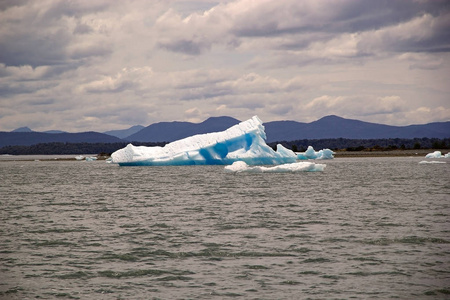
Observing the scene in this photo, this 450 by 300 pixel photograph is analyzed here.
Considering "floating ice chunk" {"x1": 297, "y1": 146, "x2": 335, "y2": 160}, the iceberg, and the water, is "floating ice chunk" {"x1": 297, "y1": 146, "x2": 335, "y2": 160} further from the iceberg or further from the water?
the water

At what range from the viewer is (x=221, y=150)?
157 feet

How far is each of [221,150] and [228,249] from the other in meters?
35.8

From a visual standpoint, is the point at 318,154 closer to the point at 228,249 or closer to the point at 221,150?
the point at 221,150

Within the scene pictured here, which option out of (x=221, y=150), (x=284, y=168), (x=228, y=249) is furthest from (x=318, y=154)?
(x=228, y=249)

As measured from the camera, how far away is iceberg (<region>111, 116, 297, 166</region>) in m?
45.6

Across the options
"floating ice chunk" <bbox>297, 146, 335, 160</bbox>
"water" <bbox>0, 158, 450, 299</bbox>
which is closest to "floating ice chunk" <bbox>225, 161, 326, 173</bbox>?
"water" <bbox>0, 158, 450, 299</bbox>

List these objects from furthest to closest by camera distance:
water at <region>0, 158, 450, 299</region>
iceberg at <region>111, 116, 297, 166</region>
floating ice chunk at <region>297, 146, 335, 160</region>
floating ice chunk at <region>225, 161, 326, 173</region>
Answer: floating ice chunk at <region>297, 146, 335, 160</region>
iceberg at <region>111, 116, 297, 166</region>
floating ice chunk at <region>225, 161, 326, 173</region>
water at <region>0, 158, 450, 299</region>

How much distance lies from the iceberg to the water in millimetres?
23042

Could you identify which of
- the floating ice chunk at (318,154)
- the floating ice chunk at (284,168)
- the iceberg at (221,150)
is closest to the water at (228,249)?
the floating ice chunk at (284,168)

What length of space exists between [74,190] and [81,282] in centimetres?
2187

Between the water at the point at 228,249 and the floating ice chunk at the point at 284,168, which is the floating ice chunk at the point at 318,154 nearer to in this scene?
the floating ice chunk at the point at 284,168

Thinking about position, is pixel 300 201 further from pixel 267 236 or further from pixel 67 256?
pixel 67 256

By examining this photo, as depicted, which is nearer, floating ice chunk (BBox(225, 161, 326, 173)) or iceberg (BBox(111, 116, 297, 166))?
floating ice chunk (BBox(225, 161, 326, 173))

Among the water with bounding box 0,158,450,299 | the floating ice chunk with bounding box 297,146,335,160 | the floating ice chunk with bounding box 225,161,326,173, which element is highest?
the floating ice chunk with bounding box 297,146,335,160
